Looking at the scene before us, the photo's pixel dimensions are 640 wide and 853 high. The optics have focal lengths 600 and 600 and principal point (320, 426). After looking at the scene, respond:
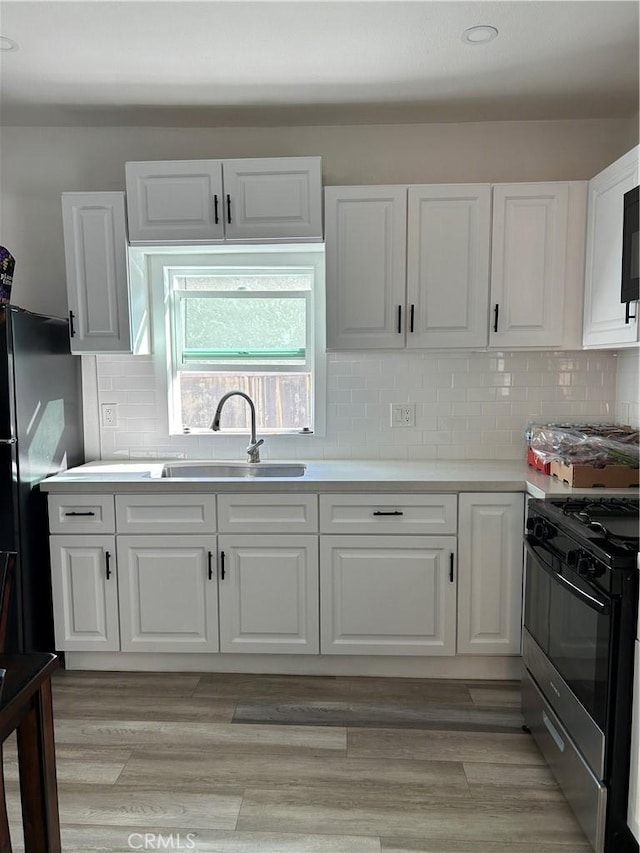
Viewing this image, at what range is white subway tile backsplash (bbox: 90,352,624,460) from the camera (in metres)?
3.16

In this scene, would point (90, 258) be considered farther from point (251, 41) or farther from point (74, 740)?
point (74, 740)

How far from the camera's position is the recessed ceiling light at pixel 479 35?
218cm

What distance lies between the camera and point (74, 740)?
2354 millimetres

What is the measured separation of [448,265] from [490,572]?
1.43 m

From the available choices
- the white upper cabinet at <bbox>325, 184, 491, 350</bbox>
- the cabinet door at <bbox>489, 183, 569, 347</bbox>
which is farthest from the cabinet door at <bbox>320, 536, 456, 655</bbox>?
the cabinet door at <bbox>489, 183, 569, 347</bbox>

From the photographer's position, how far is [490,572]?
8.78ft

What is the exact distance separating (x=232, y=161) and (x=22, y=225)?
126cm

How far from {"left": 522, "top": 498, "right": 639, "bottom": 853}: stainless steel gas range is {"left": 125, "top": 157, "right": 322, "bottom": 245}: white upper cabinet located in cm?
171

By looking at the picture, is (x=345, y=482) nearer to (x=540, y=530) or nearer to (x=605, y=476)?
(x=540, y=530)

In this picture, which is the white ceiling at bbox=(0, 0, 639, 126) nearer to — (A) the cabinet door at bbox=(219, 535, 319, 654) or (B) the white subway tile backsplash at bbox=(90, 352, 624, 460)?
(B) the white subway tile backsplash at bbox=(90, 352, 624, 460)

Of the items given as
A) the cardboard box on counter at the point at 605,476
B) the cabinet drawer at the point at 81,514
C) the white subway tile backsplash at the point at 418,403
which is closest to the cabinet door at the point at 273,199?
the white subway tile backsplash at the point at 418,403

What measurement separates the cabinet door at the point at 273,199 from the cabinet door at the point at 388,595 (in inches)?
57.8

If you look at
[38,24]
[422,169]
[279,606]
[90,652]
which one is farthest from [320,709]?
[38,24]
